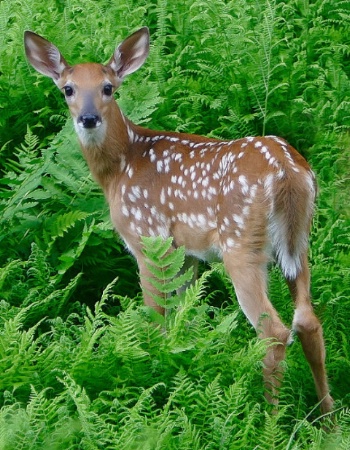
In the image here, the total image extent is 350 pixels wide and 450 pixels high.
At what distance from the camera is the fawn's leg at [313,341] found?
577cm

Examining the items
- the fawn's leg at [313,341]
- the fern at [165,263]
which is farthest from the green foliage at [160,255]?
the fawn's leg at [313,341]

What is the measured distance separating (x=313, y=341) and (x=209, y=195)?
1.02 m

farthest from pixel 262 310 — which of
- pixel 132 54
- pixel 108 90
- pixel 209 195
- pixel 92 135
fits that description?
pixel 132 54

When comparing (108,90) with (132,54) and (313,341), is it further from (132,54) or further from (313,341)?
(313,341)

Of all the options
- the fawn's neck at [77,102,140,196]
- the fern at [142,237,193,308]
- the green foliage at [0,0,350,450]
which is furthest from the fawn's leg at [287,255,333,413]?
the fawn's neck at [77,102,140,196]

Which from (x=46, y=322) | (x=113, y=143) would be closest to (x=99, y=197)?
(x=113, y=143)

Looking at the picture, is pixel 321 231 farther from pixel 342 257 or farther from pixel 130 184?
pixel 130 184

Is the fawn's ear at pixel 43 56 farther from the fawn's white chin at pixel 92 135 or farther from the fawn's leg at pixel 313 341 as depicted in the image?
the fawn's leg at pixel 313 341

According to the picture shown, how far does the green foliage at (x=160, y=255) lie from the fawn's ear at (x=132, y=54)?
1.69 feet

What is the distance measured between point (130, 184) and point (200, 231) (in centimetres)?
71

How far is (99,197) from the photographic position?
24.0 feet

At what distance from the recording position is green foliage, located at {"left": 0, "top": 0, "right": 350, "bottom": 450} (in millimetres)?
5316

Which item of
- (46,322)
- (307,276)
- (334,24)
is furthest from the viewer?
(334,24)

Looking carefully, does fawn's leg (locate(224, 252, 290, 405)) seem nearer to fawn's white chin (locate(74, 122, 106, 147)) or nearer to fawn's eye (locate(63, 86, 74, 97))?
fawn's white chin (locate(74, 122, 106, 147))
